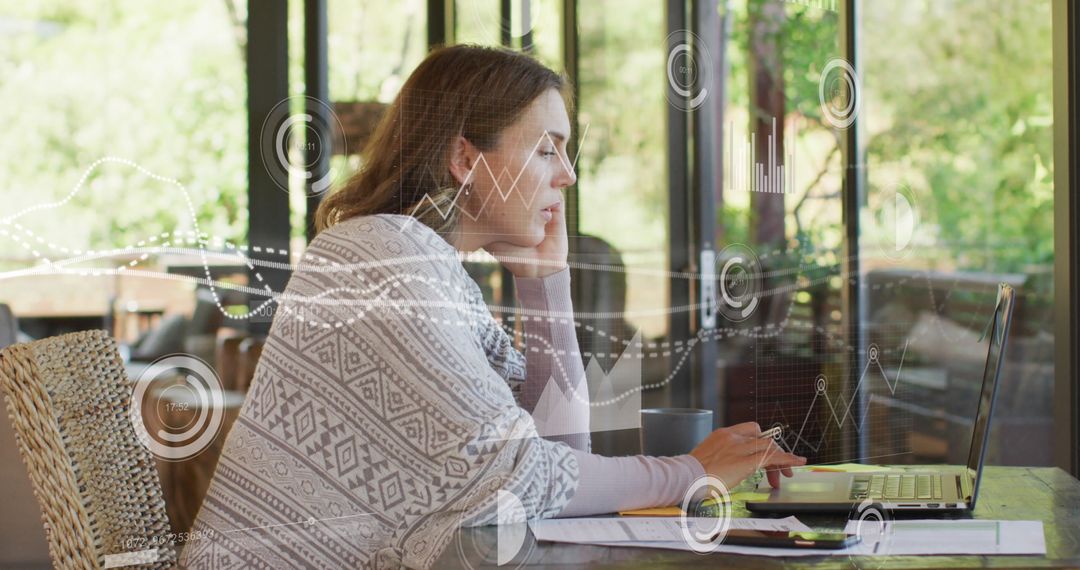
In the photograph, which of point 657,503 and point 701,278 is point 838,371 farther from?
point 657,503

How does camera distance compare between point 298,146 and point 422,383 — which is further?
point 298,146

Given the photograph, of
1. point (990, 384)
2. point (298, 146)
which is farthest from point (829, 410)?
point (298, 146)

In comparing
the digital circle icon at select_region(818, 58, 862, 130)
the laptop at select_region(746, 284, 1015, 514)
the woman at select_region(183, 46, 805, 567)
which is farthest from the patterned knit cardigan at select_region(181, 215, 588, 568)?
the digital circle icon at select_region(818, 58, 862, 130)

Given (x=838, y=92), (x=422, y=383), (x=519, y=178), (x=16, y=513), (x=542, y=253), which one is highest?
(x=838, y=92)

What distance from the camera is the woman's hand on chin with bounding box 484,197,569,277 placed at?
1.46 m

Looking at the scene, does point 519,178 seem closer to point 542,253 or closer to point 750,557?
point 542,253

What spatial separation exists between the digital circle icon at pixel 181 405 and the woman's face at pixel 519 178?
1.35 feet

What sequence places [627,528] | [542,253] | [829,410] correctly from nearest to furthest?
[627,528] < [542,253] < [829,410]

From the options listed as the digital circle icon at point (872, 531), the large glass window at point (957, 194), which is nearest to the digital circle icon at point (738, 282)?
the large glass window at point (957, 194)

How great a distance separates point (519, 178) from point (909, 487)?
0.70 meters

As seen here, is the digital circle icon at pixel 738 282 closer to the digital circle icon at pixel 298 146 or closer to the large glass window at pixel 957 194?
the large glass window at pixel 957 194

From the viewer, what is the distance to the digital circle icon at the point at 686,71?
5.95 ft

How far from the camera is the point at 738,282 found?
185 centimetres

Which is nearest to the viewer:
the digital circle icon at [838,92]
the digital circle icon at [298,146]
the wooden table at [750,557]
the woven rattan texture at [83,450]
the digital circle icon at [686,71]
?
the wooden table at [750,557]
